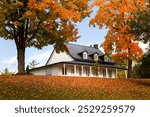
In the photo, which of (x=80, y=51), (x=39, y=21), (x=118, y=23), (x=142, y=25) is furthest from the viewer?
(x=80, y=51)

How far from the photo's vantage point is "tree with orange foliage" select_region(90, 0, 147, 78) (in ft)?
157

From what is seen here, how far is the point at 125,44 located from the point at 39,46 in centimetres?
1124

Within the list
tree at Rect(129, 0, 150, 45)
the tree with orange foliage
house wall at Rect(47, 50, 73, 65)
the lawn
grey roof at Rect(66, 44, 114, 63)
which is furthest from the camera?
house wall at Rect(47, 50, 73, 65)

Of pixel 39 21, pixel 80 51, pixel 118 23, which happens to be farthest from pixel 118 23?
pixel 80 51

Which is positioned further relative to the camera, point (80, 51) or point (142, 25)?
point (80, 51)

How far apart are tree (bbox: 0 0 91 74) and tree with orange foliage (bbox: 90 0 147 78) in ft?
25.2

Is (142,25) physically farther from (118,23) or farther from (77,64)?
(77,64)

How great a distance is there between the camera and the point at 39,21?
40156 mm

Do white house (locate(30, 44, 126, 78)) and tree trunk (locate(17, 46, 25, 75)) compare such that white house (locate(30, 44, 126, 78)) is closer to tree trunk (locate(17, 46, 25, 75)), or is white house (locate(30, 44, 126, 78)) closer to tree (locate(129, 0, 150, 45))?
tree trunk (locate(17, 46, 25, 75))

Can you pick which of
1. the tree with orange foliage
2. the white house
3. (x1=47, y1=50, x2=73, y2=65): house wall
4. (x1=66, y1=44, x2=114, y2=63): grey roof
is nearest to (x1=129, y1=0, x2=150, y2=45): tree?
the tree with orange foliage

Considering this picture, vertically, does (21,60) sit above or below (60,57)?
below

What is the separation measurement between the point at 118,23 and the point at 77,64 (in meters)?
20.9

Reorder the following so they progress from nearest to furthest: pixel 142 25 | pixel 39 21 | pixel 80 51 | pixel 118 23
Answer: pixel 142 25 → pixel 39 21 → pixel 118 23 → pixel 80 51

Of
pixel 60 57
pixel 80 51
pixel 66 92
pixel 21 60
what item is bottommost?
pixel 66 92
